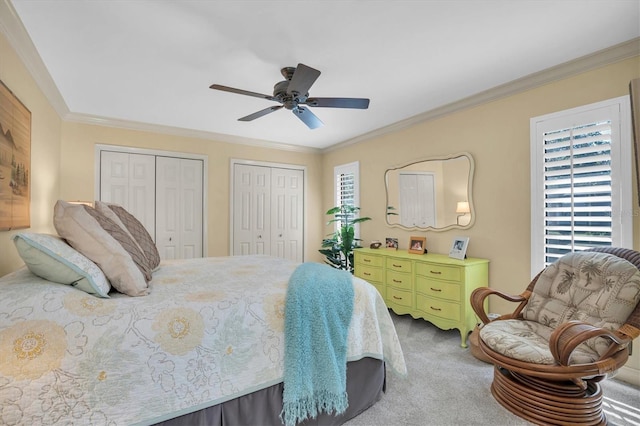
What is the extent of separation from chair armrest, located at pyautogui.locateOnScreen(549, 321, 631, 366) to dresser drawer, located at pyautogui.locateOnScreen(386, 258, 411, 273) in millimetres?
1787

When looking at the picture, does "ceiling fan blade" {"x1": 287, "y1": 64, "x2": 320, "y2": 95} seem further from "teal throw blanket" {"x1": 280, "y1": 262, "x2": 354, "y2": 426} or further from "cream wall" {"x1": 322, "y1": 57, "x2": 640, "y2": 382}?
"cream wall" {"x1": 322, "y1": 57, "x2": 640, "y2": 382}

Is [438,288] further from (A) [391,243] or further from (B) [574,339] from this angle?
(B) [574,339]

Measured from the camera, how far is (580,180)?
2418 millimetres

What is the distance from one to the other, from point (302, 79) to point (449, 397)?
2.40 m

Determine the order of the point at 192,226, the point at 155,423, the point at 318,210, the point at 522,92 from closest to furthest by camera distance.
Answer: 1. the point at 155,423
2. the point at 522,92
3. the point at 192,226
4. the point at 318,210

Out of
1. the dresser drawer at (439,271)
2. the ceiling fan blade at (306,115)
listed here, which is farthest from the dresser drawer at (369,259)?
the ceiling fan blade at (306,115)

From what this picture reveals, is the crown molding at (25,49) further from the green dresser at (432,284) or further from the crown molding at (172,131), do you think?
the green dresser at (432,284)

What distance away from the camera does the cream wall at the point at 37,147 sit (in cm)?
195

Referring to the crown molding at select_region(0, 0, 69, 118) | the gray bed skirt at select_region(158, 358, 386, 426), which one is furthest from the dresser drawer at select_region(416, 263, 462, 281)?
the crown molding at select_region(0, 0, 69, 118)

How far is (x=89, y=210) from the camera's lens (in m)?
1.78

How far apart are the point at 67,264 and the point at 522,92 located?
3654 mm

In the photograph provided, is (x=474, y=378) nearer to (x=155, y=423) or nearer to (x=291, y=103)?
(x=155, y=423)

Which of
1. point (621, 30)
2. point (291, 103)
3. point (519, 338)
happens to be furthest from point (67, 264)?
point (621, 30)

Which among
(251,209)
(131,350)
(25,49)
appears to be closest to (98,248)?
(131,350)
